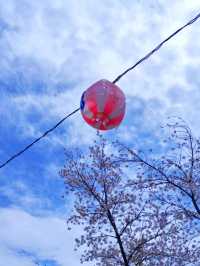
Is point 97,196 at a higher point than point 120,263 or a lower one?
higher

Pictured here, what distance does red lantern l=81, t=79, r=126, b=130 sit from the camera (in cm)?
582

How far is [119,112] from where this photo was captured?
5949mm

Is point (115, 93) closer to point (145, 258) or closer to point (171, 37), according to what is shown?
point (171, 37)

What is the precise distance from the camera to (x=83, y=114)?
19.6ft

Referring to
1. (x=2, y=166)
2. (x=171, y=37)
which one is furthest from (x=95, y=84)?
(x=2, y=166)

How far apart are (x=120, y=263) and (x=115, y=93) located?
46.7 feet

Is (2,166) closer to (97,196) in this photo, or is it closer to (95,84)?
(95,84)

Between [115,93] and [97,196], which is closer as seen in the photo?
[115,93]

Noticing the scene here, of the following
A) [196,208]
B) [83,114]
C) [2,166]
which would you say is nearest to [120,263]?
[196,208]

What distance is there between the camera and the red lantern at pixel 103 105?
19.1ft

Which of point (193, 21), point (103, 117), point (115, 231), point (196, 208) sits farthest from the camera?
point (115, 231)

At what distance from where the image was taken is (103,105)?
5.80 meters

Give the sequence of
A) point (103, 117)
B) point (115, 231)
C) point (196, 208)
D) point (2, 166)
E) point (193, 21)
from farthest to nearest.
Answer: point (115, 231) → point (196, 208) → point (2, 166) → point (103, 117) → point (193, 21)

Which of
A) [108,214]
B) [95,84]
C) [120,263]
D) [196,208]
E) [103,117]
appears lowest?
[103,117]
